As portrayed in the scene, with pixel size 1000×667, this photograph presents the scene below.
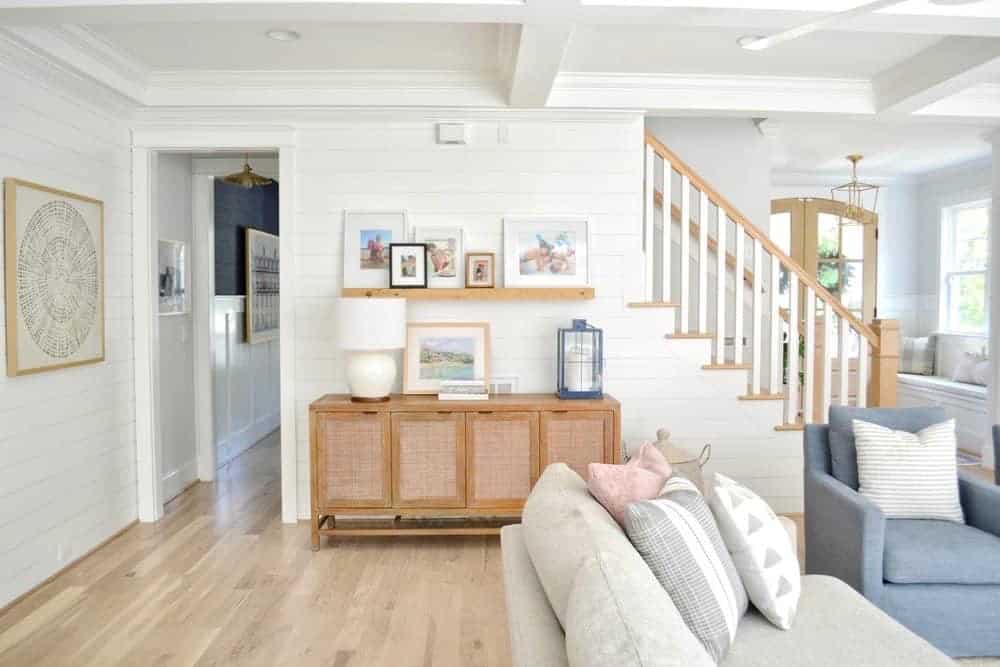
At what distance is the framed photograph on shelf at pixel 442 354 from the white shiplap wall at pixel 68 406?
65.3 inches

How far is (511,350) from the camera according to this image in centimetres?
459

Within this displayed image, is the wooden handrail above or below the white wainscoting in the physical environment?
above

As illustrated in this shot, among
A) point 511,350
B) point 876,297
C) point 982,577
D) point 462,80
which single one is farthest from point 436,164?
point 876,297

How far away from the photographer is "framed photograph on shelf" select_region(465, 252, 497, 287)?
4.52 m

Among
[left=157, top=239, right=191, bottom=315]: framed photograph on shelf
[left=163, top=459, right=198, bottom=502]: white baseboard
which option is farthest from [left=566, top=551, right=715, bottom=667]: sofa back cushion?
[left=163, top=459, right=198, bottom=502]: white baseboard

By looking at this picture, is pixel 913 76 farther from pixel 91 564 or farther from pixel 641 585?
pixel 91 564

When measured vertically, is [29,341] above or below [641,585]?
above

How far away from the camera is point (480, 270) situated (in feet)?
14.8

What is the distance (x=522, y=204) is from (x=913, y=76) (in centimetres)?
222

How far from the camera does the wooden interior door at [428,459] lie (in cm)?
411

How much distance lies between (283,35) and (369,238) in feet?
4.21

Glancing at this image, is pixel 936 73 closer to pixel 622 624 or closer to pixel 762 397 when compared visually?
pixel 762 397

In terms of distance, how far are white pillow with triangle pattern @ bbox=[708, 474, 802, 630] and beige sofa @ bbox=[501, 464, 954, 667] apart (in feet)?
0.22

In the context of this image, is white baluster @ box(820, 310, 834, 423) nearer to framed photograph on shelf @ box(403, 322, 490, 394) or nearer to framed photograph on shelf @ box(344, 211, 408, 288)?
framed photograph on shelf @ box(403, 322, 490, 394)
